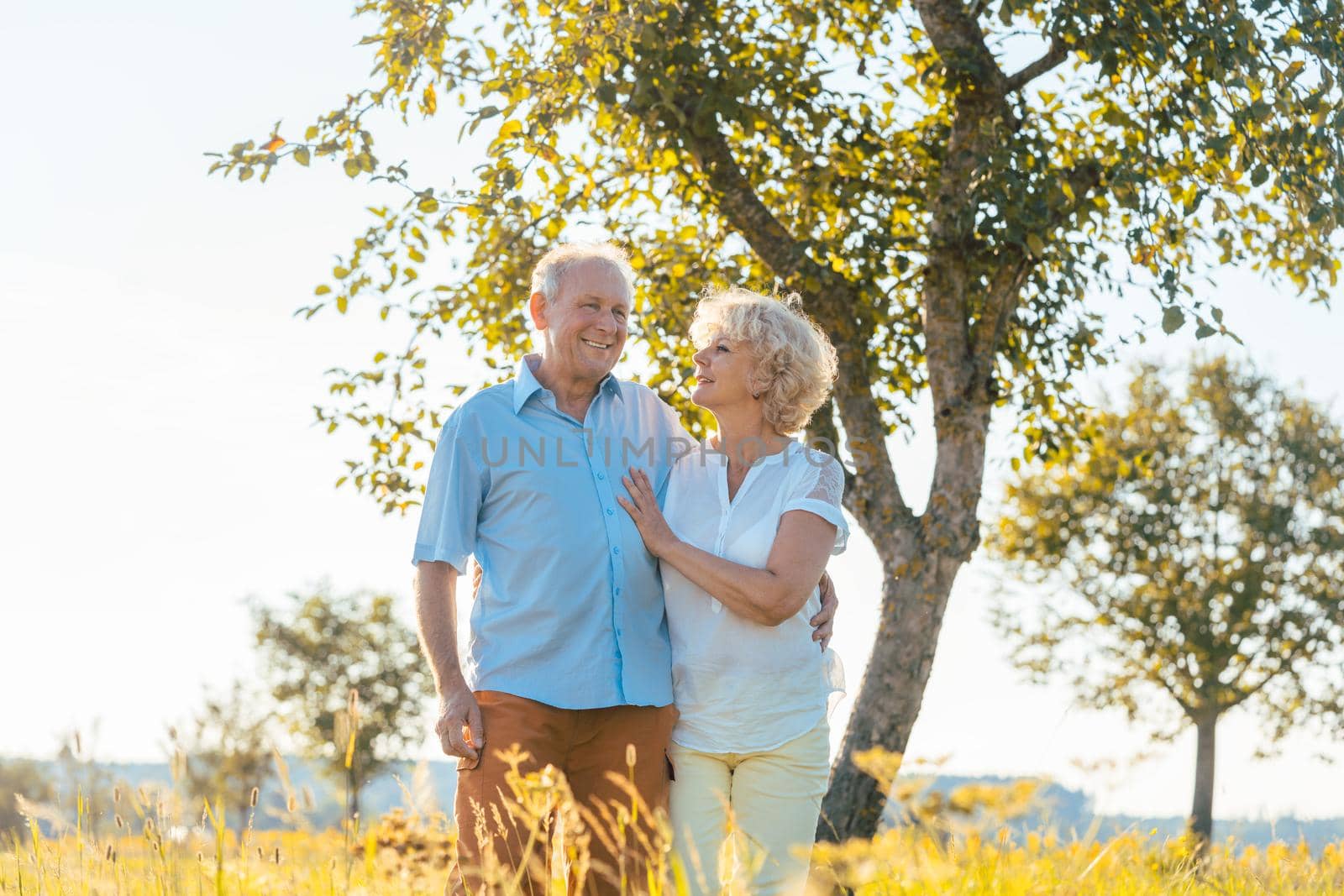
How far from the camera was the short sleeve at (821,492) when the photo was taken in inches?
165

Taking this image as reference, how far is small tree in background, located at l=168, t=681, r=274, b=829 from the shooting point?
8.43 ft

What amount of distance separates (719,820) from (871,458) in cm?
490

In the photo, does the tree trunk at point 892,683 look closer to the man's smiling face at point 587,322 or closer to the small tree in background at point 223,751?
the man's smiling face at point 587,322

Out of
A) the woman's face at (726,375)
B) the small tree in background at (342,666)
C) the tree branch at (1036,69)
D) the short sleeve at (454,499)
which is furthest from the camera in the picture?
the small tree in background at (342,666)

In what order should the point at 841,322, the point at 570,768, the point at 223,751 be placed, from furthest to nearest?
the point at 841,322
the point at 570,768
the point at 223,751

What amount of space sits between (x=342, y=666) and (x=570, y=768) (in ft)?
112

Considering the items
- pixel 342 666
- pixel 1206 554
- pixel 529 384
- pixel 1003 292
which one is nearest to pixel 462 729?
pixel 529 384

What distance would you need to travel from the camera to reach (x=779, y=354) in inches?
174

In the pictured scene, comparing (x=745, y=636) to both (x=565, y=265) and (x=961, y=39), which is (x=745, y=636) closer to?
(x=565, y=265)

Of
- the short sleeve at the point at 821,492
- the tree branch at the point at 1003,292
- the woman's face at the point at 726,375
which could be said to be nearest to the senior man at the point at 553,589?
the woman's face at the point at 726,375

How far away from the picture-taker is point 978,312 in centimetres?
887

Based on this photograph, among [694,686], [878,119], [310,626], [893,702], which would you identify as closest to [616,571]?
[694,686]

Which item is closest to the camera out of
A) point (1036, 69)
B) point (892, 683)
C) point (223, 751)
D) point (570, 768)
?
point (223, 751)

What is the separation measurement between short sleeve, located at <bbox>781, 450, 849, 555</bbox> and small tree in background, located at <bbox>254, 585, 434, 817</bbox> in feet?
108
